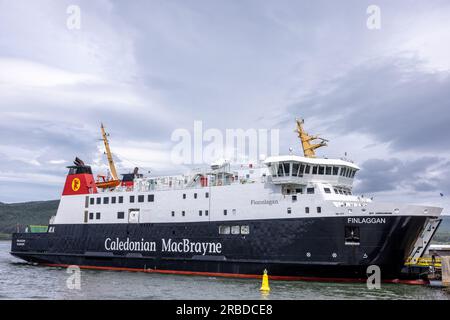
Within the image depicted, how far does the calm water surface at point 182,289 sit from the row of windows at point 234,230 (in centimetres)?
279

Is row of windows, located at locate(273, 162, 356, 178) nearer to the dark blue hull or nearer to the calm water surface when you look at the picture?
the dark blue hull

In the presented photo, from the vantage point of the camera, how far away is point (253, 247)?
26.6 m

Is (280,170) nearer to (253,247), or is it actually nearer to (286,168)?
(286,168)

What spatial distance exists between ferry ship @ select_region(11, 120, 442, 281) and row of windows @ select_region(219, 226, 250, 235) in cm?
6

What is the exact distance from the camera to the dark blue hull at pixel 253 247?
23703 millimetres

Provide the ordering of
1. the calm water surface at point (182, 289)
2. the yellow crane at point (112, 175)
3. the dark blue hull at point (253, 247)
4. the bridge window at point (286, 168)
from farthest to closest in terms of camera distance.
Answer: the yellow crane at point (112, 175) → the bridge window at point (286, 168) → the dark blue hull at point (253, 247) → the calm water surface at point (182, 289)

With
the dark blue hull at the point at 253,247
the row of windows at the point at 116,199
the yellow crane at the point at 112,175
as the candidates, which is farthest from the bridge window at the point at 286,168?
the yellow crane at the point at 112,175

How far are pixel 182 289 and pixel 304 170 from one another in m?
9.76

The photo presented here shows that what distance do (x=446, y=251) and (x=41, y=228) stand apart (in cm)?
3377

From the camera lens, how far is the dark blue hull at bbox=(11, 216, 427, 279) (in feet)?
77.8

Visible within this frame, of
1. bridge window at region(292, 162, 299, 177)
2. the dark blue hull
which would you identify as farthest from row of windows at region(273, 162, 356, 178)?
the dark blue hull

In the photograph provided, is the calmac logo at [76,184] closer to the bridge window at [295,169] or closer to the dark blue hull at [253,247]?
the dark blue hull at [253,247]

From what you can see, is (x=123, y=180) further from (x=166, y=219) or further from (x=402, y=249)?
(x=402, y=249)

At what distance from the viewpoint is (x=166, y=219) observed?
99.7 feet
